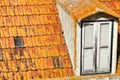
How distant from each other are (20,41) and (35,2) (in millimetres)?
1250

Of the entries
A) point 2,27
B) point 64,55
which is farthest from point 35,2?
point 64,55

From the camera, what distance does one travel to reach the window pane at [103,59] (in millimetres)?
7289

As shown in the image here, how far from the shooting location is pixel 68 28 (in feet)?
25.0

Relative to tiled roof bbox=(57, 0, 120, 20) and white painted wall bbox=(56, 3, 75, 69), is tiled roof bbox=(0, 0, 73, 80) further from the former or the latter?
tiled roof bbox=(57, 0, 120, 20)

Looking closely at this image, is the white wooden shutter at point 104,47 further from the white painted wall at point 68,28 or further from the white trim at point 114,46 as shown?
the white painted wall at point 68,28

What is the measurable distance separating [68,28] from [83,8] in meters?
0.61

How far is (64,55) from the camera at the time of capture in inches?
302

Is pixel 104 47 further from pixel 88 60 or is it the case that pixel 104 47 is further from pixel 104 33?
pixel 88 60

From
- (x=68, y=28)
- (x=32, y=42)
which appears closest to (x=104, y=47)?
(x=68, y=28)

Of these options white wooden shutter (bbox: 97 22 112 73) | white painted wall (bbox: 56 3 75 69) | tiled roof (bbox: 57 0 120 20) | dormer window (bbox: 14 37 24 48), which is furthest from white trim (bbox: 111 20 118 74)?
dormer window (bbox: 14 37 24 48)

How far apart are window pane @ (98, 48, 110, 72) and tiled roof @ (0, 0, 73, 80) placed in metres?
0.69

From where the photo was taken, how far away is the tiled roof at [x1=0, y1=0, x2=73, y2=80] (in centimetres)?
734

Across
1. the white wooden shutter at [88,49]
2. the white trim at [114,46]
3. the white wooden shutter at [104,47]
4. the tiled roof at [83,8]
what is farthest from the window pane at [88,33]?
the white trim at [114,46]

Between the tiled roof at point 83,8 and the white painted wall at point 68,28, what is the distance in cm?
16
